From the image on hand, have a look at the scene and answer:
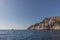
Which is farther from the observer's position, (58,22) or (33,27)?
(33,27)

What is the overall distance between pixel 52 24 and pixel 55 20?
7865 mm

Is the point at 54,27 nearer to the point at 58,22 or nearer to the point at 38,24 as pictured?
the point at 58,22

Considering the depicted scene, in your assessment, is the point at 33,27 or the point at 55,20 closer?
the point at 55,20

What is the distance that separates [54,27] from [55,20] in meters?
11.2

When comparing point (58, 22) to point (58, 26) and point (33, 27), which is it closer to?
point (58, 26)

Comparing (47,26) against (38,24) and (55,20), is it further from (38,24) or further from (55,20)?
(38,24)

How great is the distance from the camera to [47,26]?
520ft

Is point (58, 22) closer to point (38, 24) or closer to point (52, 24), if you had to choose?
point (52, 24)

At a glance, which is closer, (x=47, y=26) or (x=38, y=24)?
(x=47, y=26)

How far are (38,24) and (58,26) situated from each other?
36.4 meters

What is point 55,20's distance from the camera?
158 meters

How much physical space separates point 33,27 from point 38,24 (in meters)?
7.54

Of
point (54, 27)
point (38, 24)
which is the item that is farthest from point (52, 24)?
point (38, 24)

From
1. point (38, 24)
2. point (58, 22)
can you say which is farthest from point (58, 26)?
point (38, 24)
